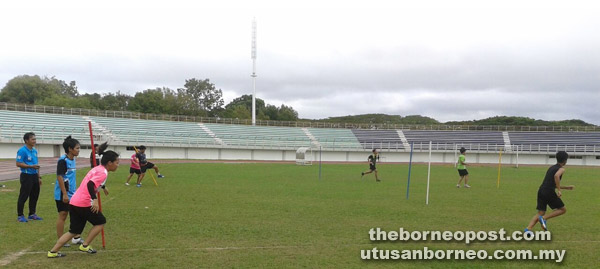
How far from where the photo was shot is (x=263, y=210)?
10.5 metres

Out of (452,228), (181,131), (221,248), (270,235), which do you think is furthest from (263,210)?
(181,131)

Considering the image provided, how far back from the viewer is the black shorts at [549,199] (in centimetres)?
777

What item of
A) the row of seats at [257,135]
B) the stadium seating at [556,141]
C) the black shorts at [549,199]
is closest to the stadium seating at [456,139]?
the row of seats at [257,135]

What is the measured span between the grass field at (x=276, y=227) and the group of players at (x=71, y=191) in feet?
1.01

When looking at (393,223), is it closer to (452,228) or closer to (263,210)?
(452,228)

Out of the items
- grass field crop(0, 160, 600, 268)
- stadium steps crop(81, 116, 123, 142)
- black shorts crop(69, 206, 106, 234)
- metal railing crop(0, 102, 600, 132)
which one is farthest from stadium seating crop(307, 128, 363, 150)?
black shorts crop(69, 206, 106, 234)

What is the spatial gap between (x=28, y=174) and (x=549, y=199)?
10.8m

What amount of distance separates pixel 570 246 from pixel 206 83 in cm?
9051

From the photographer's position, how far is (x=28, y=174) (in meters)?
8.54

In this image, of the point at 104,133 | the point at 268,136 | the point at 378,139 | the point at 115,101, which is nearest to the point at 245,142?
the point at 268,136

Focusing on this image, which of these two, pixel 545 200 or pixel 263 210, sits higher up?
pixel 545 200

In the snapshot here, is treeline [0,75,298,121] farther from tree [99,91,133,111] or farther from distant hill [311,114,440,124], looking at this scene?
distant hill [311,114,440,124]

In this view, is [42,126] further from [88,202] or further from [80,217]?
[88,202]

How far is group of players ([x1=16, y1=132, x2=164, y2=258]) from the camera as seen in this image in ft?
19.7
